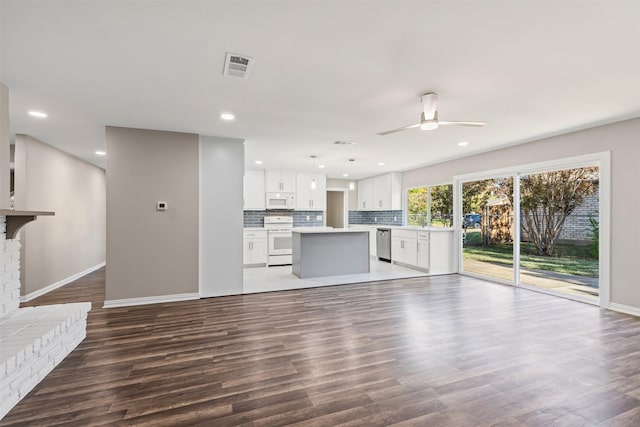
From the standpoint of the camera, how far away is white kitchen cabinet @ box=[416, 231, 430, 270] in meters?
6.29

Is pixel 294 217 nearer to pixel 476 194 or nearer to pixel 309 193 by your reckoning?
pixel 309 193

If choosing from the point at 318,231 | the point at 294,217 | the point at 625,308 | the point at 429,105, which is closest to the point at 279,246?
the point at 294,217

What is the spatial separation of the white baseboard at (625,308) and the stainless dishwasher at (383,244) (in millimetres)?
4327

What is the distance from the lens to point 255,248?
23.3 ft

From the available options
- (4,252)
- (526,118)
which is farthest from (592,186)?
(4,252)

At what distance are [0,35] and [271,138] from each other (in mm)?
3005

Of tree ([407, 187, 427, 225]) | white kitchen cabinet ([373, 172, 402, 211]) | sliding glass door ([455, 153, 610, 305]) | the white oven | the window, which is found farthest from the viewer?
white kitchen cabinet ([373, 172, 402, 211])

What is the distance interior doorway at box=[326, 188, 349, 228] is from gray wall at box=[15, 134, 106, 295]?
19.9 feet

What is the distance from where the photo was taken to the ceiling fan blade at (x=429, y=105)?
2.88m

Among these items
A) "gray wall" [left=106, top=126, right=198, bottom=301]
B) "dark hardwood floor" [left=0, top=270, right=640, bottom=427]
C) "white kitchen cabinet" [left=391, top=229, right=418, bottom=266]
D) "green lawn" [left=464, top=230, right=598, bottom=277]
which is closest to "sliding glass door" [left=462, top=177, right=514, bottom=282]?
"green lawn" [left=464, top=230, right=598, bottom=277]

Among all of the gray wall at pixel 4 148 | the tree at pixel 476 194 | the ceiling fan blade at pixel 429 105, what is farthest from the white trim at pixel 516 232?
the gray wall at pixel 4 148

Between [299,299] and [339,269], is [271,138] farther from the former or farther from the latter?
[339,269]

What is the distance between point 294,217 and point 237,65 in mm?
5940

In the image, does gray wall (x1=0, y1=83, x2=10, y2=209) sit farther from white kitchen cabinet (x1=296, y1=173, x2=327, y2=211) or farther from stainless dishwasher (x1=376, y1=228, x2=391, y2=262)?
stainless dishwasher (x1=376, y1=228, x2=391, y2=262)
